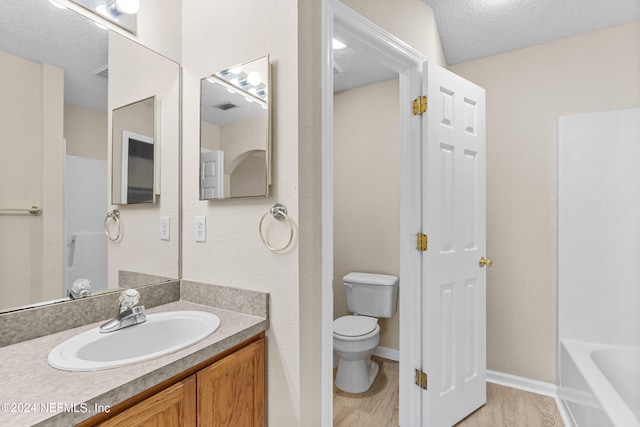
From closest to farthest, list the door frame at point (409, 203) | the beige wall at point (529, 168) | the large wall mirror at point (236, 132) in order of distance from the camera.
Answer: the large wall mirror at point (236, 132), the door frame at point (409, 203), the beige wall at point (529, 168)

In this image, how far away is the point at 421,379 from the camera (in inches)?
68.4

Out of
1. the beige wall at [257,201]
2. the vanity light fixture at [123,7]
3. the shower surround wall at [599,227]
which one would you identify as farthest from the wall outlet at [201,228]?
the shower surround wall at [599,227]

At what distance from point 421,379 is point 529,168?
1.61 m

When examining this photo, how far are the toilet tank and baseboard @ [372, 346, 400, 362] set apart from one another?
382mm

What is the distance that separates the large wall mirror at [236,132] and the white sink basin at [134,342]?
0.51 m

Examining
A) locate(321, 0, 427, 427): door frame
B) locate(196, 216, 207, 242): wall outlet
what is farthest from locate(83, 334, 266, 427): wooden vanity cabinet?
locate(321, 0, 427, 427): door frame

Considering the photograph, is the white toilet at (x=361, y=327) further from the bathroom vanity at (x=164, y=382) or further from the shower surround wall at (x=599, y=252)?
the shower surround wall at (x=599, y=252)

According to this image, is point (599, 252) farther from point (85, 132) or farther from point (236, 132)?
point (85, 132)

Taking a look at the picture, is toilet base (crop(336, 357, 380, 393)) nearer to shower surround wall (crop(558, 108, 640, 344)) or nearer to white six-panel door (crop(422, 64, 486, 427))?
white six-panel door (crop(422, 64, 486, 427))

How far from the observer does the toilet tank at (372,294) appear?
2.53 metres

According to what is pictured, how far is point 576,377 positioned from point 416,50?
6.65 ft

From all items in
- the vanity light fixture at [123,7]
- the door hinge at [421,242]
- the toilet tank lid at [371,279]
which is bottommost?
the toilet tank lid at [371,279]

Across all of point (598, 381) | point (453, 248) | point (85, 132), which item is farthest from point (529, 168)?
point (85, 132)

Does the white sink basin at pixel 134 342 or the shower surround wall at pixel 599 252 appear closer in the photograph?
the white sink basin at pixel 134 342
